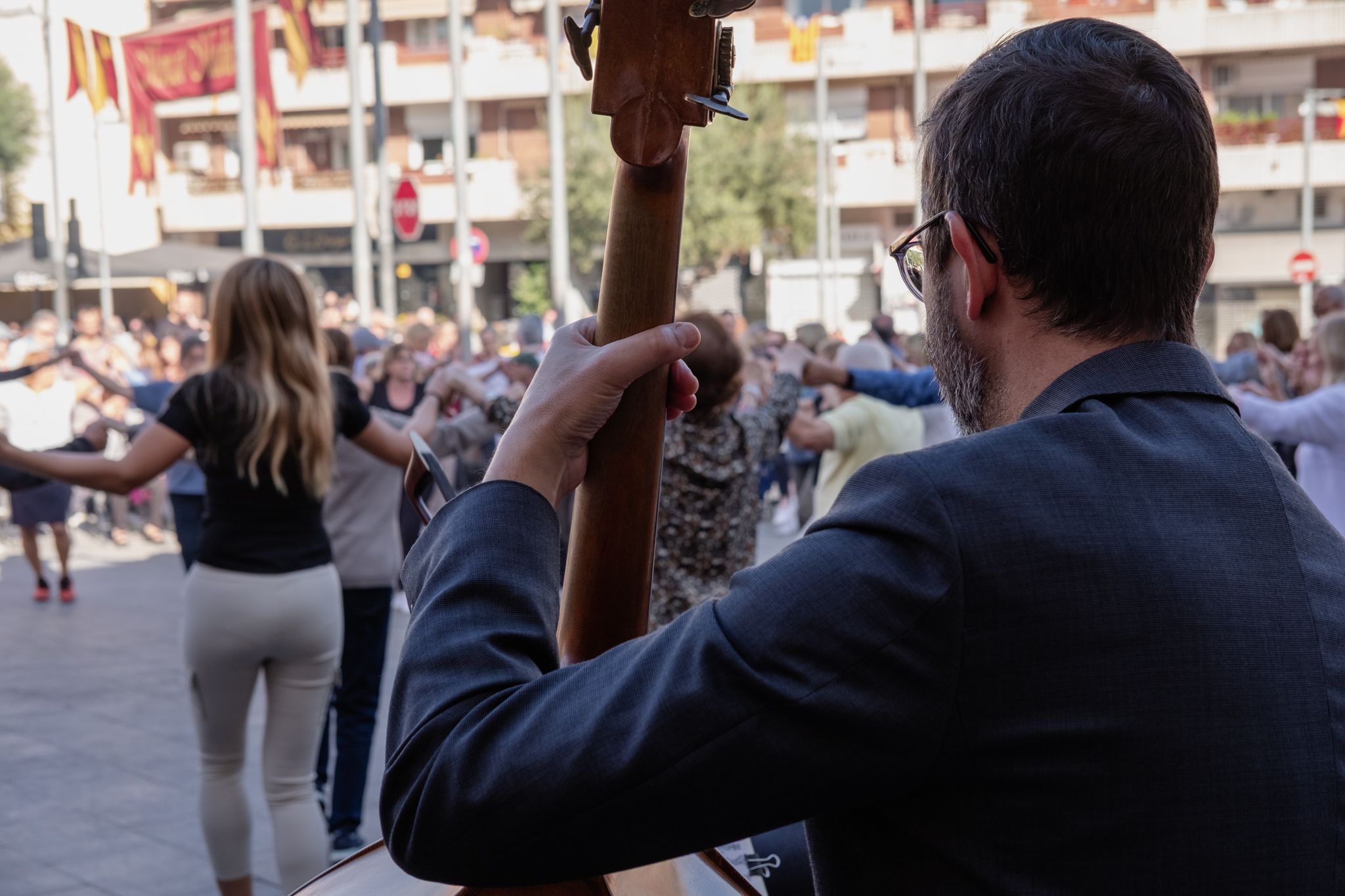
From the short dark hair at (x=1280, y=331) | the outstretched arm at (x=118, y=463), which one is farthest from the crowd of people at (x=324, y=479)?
the short dark hair at (x=1280, y=331)

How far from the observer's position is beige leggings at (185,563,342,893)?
4148mm

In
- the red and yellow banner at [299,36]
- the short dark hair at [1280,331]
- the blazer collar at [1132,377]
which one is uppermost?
the red and yellow banner at [299,36]

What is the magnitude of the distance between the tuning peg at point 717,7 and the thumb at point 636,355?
288 millimetres

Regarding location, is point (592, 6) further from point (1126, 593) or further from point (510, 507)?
point (1126, 593)

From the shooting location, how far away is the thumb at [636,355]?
1.28 m

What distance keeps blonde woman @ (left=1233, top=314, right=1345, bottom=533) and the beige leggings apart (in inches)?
150

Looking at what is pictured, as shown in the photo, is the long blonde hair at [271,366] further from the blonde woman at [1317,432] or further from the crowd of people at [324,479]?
the blonde woman at [1317,432]

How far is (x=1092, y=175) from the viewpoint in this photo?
116 cm

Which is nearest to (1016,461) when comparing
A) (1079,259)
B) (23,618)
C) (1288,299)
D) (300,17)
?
(1079,259)

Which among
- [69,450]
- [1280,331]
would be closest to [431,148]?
[1280,331]

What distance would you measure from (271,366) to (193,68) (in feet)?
57.9

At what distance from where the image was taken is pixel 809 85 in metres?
39.9

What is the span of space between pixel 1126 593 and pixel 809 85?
40.5 meters

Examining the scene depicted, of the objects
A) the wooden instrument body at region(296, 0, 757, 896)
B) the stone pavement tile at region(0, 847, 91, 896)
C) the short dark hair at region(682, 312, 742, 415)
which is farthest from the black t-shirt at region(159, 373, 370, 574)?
the wooden instrument body at region(296, 0, 757, 896)
